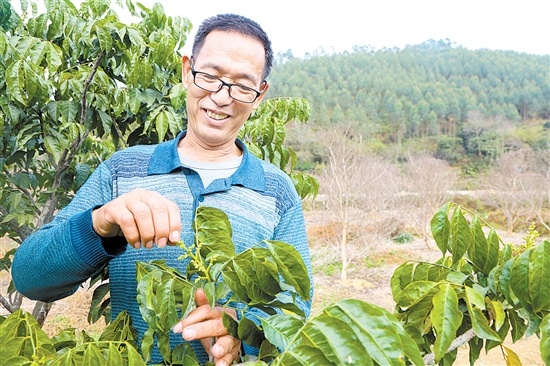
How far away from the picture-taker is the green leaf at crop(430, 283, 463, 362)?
0.67 metres

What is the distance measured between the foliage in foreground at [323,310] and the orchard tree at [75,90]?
1163 mm

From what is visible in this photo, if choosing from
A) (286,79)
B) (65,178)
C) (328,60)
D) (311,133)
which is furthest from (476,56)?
(65,178)

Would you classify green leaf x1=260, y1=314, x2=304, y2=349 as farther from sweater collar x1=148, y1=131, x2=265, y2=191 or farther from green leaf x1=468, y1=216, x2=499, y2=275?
sweater collar x1=148, y1=131, x2=265, y2=191

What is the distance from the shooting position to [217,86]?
3.72 feet

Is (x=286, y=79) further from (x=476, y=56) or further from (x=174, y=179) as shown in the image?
(x=174, y=179)

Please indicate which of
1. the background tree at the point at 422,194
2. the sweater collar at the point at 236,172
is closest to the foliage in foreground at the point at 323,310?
the sweater collar at the point at 236,172

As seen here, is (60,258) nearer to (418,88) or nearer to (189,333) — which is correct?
(189,333)

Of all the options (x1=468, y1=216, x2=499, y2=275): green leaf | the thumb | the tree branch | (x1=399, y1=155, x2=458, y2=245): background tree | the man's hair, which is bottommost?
(x1=399, y1=155, x2=458, y2=245): background tree

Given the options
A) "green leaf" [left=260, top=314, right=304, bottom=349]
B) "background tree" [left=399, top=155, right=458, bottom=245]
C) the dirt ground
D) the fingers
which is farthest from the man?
"background tree" [left=399, top=155, right=458, bottom=245]

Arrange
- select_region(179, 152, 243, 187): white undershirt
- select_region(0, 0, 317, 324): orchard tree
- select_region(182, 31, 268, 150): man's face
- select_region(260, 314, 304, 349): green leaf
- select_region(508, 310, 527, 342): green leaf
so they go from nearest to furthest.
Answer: select_region(260, 314, 304, 349): green leaf
select_region(508, 310, 527, 342): green leaf
select_region(182, 31, 268, 150): man's face
select_region(179, 152, 243, 187): white undershirt
select_region(0, 0, 317, 324): orchard tree

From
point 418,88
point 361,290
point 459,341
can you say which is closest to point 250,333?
point 459,341

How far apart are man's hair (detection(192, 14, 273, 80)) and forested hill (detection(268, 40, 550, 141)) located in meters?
35.3

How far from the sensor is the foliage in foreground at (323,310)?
0.54 metres

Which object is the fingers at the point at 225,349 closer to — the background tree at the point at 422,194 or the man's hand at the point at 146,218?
the man's hand at the point at 146,218
